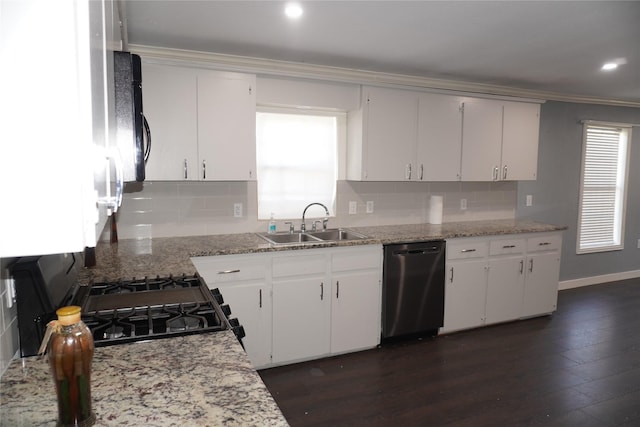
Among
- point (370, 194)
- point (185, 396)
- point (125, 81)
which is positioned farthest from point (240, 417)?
point (370, 194)

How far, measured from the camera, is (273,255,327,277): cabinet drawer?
303cm

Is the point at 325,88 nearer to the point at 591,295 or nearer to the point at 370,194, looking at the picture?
the point at 370,194

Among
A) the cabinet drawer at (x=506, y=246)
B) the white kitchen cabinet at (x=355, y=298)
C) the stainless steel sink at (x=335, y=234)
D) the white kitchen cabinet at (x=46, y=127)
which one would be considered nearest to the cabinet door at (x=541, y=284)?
the cabinet drawer at (x=506, y=246)

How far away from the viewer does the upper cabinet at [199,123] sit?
9.68 feet

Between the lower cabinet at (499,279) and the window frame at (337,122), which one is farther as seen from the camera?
the lower cabinet at (499,279)

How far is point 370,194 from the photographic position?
406 cm

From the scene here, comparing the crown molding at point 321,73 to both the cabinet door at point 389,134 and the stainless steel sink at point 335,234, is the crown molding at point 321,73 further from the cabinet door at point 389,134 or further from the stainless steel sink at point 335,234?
the stainless steel sink at point 335,234

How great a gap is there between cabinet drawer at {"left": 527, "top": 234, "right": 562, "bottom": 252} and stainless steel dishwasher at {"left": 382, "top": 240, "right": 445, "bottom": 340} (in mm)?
1127

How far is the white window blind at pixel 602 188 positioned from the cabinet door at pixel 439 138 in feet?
7.47

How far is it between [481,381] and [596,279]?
3536 millimetres

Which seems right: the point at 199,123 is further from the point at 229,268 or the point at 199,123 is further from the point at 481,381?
the point at 481,381

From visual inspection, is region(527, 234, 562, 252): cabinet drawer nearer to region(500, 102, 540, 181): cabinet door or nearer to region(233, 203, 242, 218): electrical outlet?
region(500, 102, 540, 181): cabinet door

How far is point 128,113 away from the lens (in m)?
1.43

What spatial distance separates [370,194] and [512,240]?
4.70ft
